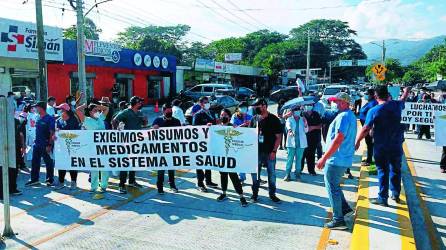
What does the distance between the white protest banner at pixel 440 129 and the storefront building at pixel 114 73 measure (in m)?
20.3

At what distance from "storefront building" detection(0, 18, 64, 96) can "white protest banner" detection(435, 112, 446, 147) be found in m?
17.0

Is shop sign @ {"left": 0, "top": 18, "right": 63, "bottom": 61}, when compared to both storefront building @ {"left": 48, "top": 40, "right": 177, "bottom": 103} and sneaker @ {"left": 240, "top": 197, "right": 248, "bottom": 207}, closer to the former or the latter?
storefront building @ {"left": 48, "top": 40, "right": 177, "bottom": 103}

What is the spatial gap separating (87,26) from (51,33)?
168ft

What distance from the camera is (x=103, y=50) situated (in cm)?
2761

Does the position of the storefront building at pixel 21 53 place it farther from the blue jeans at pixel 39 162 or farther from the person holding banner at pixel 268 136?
the person holding banner at pixel 268 136

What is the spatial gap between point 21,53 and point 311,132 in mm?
16174

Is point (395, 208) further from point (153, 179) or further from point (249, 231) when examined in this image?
point (153, 179)

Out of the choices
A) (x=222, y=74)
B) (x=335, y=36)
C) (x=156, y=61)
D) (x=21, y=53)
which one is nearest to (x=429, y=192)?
(x=21, y=53)

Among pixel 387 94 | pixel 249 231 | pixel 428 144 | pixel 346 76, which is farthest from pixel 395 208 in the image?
pixel 346 76

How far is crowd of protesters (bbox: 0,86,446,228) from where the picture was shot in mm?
6094

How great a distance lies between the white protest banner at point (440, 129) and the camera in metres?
10.5

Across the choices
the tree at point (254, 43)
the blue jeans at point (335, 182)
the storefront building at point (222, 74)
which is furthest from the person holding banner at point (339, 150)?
the tree at point (254, 43)

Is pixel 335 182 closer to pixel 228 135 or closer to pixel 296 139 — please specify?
pixel 228 135

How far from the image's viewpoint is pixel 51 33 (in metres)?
22.6
